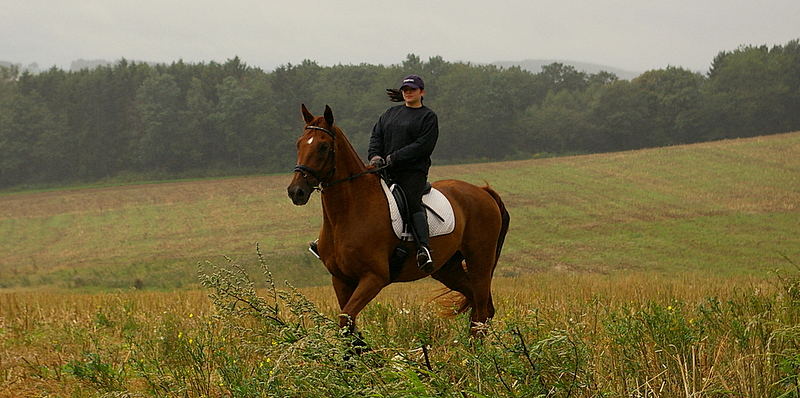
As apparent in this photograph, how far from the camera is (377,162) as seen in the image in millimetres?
7418

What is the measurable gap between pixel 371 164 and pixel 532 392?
459 centimetres

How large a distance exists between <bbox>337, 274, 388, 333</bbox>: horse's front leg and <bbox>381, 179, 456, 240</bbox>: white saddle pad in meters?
0.65

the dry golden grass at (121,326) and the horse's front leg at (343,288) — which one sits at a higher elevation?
the horse's front leg at (343,288)

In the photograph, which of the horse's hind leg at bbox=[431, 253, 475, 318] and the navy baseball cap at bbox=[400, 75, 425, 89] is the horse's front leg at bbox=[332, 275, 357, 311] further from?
the navy baseball cap at bbox=[400, 75, 425, 89]

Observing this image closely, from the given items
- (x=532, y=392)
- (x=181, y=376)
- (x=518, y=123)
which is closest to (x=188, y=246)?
(x=181, y=376)

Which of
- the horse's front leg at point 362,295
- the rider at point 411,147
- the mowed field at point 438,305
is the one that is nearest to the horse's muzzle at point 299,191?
the horse's front leg at point 362,295

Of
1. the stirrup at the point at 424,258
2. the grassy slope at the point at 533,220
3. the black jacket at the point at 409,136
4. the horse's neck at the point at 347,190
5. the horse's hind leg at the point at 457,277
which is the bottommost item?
the grassy slope at the point at 533,220

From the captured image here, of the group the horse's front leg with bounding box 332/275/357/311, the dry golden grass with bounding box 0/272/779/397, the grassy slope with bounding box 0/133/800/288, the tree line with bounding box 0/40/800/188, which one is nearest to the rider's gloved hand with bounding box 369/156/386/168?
the horse's front leg with bounding box 332/275/357/311

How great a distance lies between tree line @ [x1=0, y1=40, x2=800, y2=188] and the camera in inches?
2891

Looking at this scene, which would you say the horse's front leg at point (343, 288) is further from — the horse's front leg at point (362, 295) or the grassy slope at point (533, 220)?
the grassy slope at point (533, 220)

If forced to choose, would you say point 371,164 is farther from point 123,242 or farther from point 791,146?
point 791,146

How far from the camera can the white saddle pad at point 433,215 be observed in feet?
23.6

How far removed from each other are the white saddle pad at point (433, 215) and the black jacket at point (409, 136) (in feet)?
1.08

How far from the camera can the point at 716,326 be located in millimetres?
5227
